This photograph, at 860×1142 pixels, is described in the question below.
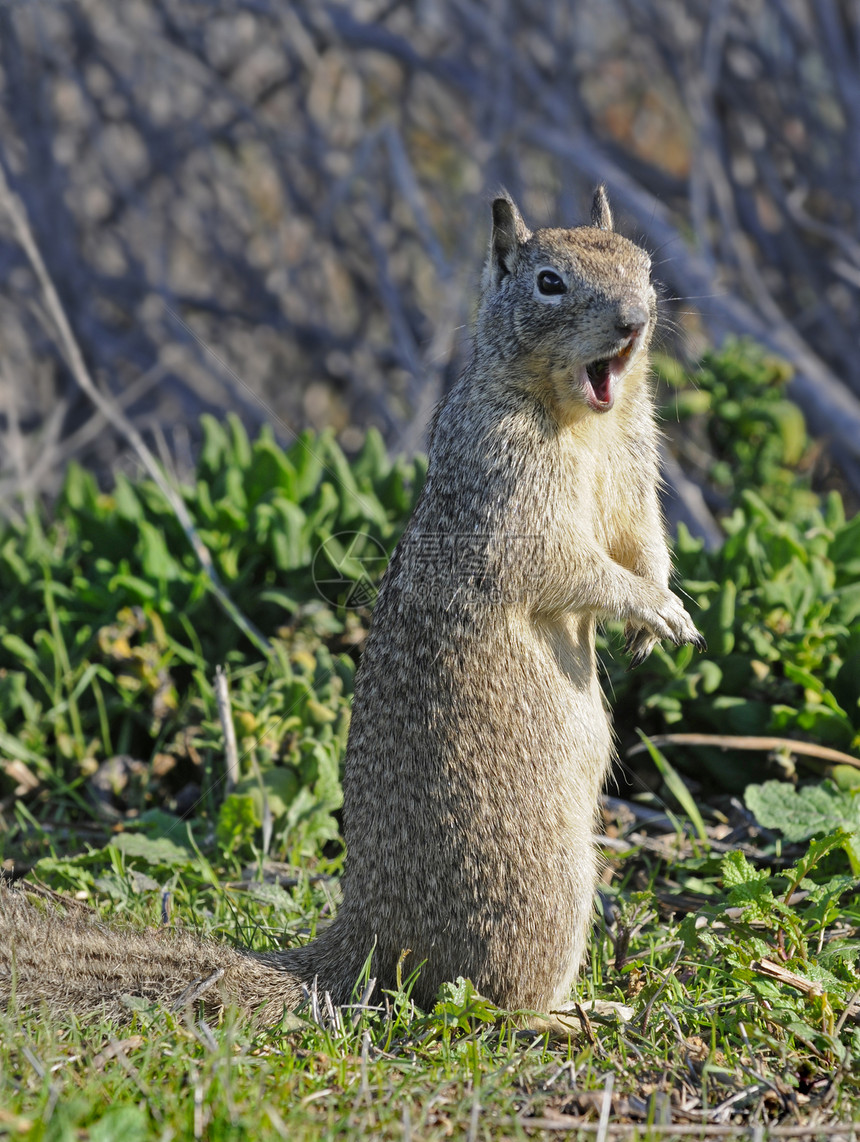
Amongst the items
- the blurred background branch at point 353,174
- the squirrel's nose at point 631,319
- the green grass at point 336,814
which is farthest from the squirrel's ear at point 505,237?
the blurred background branch at point 353,174

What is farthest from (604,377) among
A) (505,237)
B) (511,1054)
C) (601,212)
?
(511,1054)

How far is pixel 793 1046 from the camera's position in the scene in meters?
2.72

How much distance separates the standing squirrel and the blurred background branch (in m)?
3.53

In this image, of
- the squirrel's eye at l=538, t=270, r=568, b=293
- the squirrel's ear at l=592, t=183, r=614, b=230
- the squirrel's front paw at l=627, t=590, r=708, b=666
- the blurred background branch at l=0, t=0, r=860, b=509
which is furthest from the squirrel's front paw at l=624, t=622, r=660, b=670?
the blurred background branch at l=0, t=0, r=860, b=509

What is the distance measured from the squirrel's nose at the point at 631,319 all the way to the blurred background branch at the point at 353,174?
3692mm

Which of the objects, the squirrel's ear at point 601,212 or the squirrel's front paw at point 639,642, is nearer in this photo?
the squirrel's front paw at point 639,642

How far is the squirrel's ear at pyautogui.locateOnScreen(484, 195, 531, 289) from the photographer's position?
3496 mm

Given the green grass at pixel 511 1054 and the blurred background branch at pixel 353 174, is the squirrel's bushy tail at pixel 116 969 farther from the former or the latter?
the blurred background branch at pixel 353 174

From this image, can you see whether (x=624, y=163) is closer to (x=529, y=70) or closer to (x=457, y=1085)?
(x=529, y=70)

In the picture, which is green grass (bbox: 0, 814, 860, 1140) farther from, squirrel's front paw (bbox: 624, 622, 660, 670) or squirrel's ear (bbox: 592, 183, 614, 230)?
squirrel's ear (bbox: 592, 183, 614, 230)

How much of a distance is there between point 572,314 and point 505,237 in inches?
18.8

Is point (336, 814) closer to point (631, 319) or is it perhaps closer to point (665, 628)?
point (665, 628)

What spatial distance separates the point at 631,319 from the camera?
3051 millimetres

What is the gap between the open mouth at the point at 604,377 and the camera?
10.4ft
